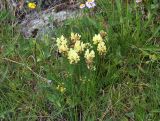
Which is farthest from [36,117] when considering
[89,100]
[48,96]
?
[89,100]

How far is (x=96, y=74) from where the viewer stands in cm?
275

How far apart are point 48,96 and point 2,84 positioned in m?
0.39

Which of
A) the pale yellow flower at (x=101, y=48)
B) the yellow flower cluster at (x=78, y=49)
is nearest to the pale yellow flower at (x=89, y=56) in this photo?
the yellow flower cluster at (x=78, y=49)

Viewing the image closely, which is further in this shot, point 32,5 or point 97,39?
point 32,5

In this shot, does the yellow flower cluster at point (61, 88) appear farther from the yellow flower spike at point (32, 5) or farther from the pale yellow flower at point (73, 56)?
the yellow flower spike at point (32, 5)

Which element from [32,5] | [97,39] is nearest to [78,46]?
[97,39]

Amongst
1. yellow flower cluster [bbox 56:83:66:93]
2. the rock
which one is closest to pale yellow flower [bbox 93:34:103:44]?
yellow flower cluster [bbox 56:83:66:93]

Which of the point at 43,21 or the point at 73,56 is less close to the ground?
the point at 43,21

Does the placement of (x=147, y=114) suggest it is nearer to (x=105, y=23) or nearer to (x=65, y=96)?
(x=65, y=96)

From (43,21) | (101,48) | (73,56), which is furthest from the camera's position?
(43,21)

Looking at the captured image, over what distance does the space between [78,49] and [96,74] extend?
231 millimetres

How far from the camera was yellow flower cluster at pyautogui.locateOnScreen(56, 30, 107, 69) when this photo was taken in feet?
8.45

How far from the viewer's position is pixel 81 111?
269 cm

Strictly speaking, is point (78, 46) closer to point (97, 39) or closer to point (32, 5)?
point (97, 39)
